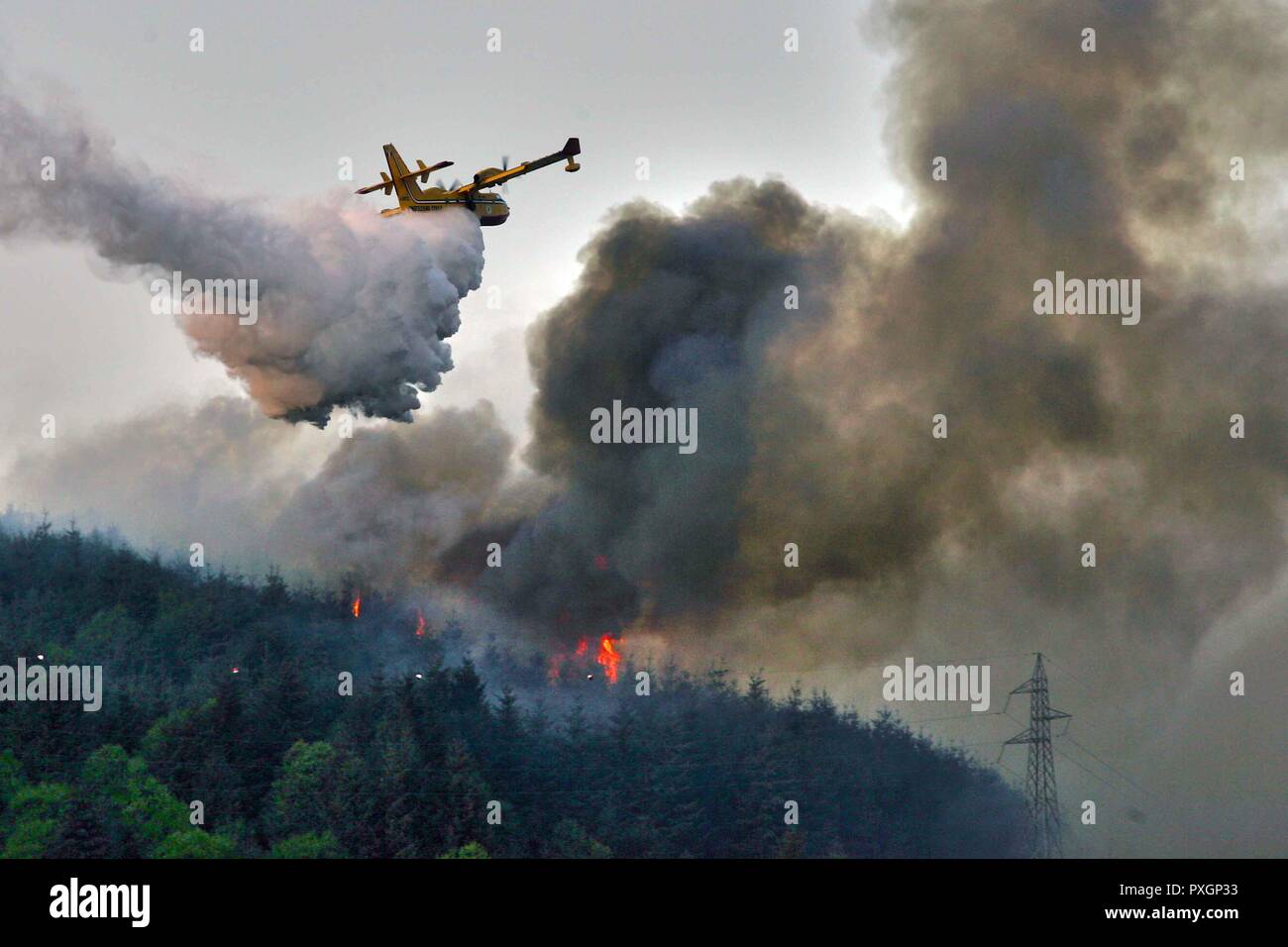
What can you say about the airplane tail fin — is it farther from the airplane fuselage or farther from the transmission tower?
the transmission tower

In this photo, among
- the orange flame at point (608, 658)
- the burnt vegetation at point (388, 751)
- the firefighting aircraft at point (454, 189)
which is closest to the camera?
the firefighting aircraft at point (454, 189)

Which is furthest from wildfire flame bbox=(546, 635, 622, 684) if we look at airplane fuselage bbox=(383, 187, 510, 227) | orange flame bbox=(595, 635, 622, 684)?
airplane fuselage bbox=(383, 187, 510, 227)

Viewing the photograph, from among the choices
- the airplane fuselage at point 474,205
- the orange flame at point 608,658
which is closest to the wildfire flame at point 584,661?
the orange flame at point 608,658

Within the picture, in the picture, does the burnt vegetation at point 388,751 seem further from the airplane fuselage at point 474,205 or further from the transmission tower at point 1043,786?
the airplane fuselage at point 474,205

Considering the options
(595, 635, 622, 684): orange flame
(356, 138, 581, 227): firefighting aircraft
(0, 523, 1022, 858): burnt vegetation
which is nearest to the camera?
(356, 138, 581, 227): firefighting aircraft

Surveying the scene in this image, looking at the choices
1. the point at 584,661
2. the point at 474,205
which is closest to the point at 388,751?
the point at 584,661

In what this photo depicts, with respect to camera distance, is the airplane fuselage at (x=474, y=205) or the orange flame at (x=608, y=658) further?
the orange flame at (x=608, y=658)
